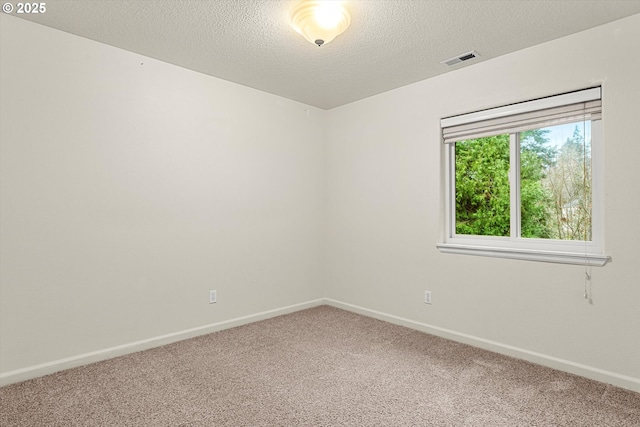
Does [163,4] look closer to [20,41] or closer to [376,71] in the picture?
[20,41]

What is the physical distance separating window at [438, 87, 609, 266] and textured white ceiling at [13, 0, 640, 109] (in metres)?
0.50

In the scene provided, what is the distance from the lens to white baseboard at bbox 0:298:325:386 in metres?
2.25

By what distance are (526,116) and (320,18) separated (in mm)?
1714

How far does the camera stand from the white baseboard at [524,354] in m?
2.21

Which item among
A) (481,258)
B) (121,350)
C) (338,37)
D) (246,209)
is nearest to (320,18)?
(338,37)

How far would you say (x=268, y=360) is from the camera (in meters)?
2.59

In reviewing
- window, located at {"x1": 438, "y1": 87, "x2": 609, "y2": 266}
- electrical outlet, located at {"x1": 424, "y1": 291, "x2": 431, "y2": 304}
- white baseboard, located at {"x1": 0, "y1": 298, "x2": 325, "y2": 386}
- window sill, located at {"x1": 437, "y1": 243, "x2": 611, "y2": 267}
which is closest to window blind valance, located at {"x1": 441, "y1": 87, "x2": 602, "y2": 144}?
window, located at {"x1": 438, "y1": 87, "x2": 609, "y2": 266}

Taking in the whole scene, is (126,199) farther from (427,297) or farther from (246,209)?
(427,297)

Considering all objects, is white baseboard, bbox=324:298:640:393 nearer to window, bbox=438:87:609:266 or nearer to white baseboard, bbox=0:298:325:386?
window, bbox=438:87:609:266

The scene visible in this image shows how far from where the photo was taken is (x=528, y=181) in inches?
109

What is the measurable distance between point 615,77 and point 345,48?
5.83 ft

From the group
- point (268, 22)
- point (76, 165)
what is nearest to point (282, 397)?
point (76, 165)

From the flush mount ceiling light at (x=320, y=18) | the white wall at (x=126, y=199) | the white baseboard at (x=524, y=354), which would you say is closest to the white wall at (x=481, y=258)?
the white baseboard at (x=524, y=354)

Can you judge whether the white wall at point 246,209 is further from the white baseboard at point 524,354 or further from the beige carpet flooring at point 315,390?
the beige carpet flooring at point 315,390
